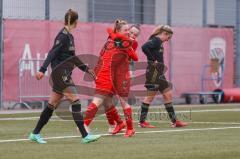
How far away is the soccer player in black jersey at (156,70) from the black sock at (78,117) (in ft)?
12.7

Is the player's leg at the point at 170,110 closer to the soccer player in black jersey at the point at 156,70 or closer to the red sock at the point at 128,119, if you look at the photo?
the soccer player in black jersey at the point at 156,70

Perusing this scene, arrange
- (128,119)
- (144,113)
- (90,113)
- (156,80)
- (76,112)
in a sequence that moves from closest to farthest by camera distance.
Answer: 1. (76,112)
2. (90,113)
3. (128,119)
4. (144,113)
5. (156,80)

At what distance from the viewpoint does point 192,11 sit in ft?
102

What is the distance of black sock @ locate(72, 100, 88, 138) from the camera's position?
38.0 ft

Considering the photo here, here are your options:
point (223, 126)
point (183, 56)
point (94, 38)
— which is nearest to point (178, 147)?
point (223, 126)

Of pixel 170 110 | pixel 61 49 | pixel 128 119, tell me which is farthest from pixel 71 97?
pixel 170 110

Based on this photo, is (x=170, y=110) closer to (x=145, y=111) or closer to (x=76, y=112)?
(x=145, y=111)

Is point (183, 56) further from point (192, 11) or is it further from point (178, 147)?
point (178, 147)

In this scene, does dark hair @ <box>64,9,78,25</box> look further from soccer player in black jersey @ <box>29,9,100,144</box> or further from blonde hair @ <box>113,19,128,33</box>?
blonde hair @ <box>113,19,128,33</box>

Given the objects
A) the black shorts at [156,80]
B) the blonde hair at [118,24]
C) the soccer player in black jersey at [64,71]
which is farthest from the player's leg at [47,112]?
the black shorts at [156,80]

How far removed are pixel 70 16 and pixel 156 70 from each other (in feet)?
15.4

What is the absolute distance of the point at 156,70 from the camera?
1600 cm

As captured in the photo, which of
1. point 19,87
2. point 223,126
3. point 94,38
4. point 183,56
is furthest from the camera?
Answer: point 183,56

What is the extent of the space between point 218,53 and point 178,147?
20361 mm
